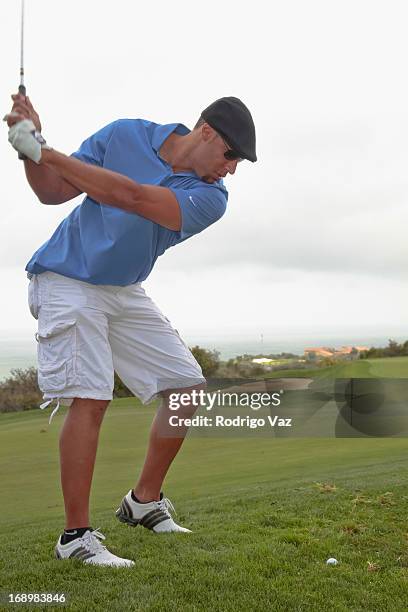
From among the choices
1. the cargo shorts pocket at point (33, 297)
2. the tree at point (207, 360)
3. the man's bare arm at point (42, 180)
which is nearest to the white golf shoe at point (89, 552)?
the cargo shorts pocket at point (33, 297)

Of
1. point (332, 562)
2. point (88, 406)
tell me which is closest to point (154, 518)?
point (88, 406)

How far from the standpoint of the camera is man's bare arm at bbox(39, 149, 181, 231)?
9.18ft

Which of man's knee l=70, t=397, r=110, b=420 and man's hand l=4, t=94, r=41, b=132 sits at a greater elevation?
man's hand l=4, t=94, r=41, b=132

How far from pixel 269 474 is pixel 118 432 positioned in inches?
118

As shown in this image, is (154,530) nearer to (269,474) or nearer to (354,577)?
(354,577)

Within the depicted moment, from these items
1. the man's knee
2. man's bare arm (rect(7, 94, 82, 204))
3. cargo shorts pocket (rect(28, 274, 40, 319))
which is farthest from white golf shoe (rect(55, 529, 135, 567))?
man's bare arm (rect(7, 94, 82, 204))

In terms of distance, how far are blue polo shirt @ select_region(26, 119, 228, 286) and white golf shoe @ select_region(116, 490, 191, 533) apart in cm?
114

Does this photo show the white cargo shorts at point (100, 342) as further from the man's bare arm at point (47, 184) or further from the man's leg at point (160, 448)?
the man's bare arm at point (47, 184)

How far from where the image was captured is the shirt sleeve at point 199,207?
3068mm

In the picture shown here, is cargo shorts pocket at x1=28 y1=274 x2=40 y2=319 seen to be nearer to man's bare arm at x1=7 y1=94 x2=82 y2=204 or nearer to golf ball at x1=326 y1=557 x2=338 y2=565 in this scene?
man's bare arm at x1=7 y1=94 x2=82 y2=204

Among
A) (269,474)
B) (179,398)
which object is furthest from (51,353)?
(269,474)

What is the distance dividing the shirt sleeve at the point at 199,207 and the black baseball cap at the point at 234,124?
22 centimetres

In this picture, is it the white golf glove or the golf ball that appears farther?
the golf ball

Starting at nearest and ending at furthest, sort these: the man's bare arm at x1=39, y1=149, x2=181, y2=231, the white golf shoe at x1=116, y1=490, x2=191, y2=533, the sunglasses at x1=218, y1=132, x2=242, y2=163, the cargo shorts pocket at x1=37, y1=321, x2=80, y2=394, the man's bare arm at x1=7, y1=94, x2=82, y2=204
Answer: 1. the man's bare arm at x1=39, y1=149, x2=181, y2=231
2. the man's bare arm at x1=7, y1=94, x2=82, y2=204
3. the cargo shorts pocket at x1=37, y1=321, x2=80, y2=394
4. the sunglasses at x1=218, y1=132, x2=242, y2=163
5. the white golf shoe at x1=116, y1=490, x2=191, y2=533
